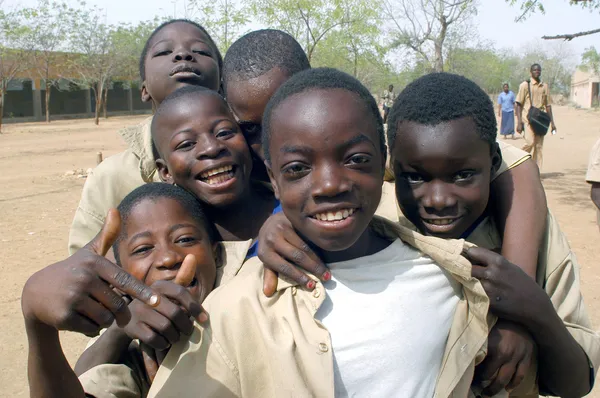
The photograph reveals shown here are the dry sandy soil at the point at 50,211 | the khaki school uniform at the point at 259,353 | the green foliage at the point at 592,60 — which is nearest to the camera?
the khaki school uniform at the point at 259,353

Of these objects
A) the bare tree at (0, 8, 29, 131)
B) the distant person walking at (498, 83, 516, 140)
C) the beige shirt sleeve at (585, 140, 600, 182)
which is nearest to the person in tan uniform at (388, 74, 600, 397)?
the beige shirt sleeve at (585, 140, 600, 182)

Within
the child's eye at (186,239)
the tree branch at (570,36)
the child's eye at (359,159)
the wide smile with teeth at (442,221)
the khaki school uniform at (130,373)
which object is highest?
the tree branch at (570,36)

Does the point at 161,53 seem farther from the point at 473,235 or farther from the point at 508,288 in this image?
the point at 508,288

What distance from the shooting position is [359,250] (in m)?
1.61

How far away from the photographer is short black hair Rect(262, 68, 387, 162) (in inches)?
58.7

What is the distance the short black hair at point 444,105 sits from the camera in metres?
1.66

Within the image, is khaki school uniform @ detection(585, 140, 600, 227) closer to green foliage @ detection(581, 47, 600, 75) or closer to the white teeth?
the white teeth

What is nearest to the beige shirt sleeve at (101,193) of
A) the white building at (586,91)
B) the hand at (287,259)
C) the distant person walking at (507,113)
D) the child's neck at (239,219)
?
the child's neck at (239,219)

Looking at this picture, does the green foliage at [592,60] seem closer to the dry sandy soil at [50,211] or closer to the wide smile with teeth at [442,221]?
the dry sandy soil at [50,211]

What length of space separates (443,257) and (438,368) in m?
0.28

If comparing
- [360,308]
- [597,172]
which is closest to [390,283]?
[360,308]

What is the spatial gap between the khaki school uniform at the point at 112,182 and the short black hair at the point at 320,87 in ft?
2.83

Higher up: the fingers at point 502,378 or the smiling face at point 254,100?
the smiling face at point 254,100

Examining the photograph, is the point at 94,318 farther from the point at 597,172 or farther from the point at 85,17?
the point at 85,17
